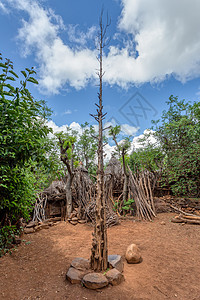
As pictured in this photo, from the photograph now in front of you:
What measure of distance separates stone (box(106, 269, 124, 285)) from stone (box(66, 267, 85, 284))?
1.19ft

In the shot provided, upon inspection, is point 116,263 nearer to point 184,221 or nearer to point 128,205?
point 184,221

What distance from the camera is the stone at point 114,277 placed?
2051 mm

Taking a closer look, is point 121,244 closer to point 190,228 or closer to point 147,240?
point 147,240

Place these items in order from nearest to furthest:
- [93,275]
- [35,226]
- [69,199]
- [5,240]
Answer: [93,275], [5,240], [35,226], [69,199]

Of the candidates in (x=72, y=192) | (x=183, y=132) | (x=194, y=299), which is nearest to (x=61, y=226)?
(x=72, y=192)

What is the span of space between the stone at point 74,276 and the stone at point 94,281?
0.11 m

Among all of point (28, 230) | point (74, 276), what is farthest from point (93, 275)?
point (28, 230)

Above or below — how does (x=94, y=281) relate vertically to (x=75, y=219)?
below

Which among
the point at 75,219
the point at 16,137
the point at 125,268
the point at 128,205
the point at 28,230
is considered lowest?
the point at 125,268

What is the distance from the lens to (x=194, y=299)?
1891mm

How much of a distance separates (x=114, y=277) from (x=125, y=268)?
53cm

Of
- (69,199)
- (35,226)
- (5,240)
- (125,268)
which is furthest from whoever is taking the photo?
(69,199)

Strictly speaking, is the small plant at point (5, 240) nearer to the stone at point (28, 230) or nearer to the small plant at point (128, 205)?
the stone at point (28, 230)

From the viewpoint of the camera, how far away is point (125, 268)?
8.23 feet
